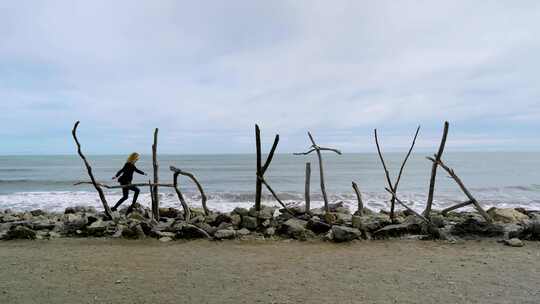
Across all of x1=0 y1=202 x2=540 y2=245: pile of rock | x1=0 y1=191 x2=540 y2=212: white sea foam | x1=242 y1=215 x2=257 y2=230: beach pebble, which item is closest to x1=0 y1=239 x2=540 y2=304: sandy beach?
x1=0 y1=202 x2=540 y2=245: pile of rock

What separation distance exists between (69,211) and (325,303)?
36.2ft

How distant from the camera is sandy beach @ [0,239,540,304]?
4.38 m

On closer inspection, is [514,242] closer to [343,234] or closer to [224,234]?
[343,234]

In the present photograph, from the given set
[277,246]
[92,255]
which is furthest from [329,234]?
[92,255]

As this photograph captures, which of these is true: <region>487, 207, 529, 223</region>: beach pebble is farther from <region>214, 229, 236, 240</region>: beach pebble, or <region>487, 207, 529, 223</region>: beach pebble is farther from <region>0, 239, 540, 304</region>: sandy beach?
<region>214, 229, 236, 240</region>: beach pebble

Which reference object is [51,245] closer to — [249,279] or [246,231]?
[246,231]

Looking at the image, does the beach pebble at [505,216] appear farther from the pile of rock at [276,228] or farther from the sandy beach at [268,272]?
the sandy beach at [268,272]

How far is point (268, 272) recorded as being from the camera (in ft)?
17.4

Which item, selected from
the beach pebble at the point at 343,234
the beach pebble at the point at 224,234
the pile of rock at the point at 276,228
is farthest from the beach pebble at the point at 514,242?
the beach pebble at the point at 224,234

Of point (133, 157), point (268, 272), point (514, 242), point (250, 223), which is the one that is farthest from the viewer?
point (133, 157)

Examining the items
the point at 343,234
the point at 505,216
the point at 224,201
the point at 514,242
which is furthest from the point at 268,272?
the point at 224,201

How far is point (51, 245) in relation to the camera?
7.16 meters

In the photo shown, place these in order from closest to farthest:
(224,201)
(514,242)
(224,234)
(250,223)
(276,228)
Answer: (514,242)
(224,234)
(276,228)
(250,223)
(224,201)

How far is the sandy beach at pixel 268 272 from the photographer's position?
4.38 meters
